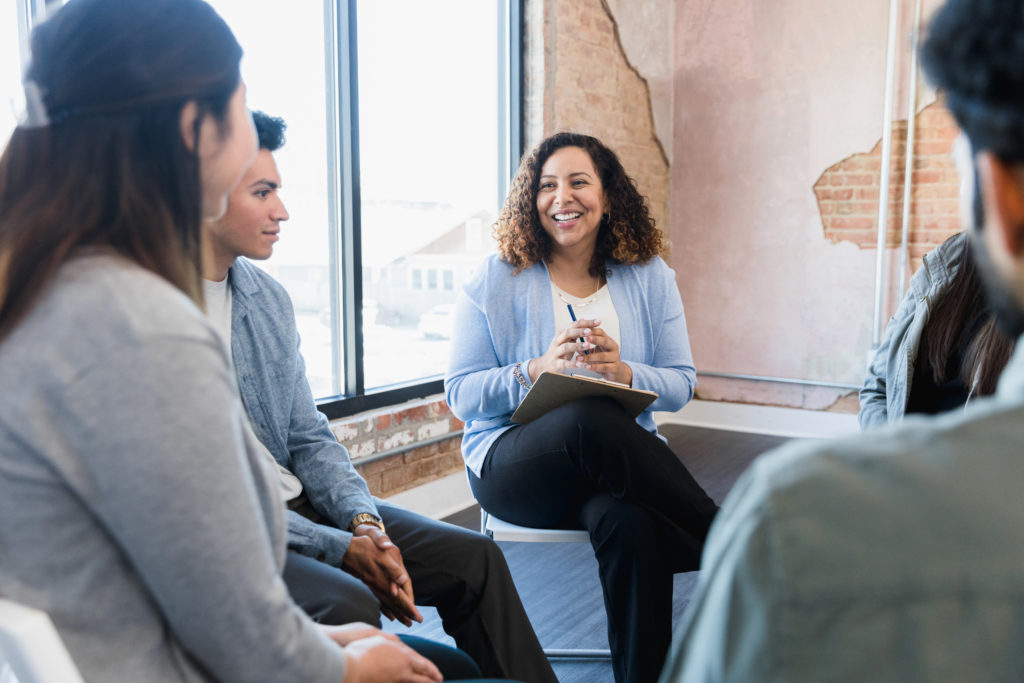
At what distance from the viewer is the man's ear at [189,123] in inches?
30.4

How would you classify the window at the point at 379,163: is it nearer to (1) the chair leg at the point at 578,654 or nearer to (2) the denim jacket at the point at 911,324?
(1) the chair leg at the point at 578,654

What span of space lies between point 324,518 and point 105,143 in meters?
1.01

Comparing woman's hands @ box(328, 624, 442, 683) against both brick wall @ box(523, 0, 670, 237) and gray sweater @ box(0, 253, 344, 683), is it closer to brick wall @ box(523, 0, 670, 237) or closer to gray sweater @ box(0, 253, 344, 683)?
gray sweater @ box(0, 253, 344, 683)

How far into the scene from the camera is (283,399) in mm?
1619

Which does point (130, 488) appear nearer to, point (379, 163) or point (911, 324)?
point (911, 324)

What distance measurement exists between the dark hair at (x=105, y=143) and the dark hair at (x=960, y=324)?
Result: 162cm

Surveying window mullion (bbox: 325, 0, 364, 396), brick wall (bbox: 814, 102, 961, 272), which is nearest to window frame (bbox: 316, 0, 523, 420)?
window mullion (bbox: 325, 0, 364, 396)

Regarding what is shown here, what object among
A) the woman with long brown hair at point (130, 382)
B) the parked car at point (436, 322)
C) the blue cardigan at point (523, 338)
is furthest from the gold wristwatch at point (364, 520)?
the parked car at point (436, 322)

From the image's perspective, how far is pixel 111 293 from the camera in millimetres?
686

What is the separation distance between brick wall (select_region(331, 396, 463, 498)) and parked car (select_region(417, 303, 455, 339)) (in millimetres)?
284

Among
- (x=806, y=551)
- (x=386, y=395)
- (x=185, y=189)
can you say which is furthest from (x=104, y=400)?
(x=386, y=395)

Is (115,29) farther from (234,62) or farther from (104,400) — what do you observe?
(104,400)

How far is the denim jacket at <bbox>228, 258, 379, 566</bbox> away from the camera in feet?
5.13

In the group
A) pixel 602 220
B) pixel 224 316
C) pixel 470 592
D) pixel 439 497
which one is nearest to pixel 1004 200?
pixel 470 592
